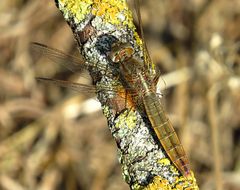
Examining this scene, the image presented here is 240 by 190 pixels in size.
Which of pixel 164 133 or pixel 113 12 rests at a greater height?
pixel 113 12

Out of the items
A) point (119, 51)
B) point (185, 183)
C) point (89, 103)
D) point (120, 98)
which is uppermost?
point (89, 103)

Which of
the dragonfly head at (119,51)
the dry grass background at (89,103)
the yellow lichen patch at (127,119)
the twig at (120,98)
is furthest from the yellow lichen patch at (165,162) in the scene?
the dry grass background at (89,103)

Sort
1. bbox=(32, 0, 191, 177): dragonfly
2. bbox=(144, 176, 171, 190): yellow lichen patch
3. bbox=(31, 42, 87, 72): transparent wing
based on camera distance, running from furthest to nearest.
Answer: bbox=(31, 42, 87, 72): transparent wing < bbox=(32, 0, 191, 177): dragonfly < bbox=(144, 176, 171, 190): yellow lichen patch

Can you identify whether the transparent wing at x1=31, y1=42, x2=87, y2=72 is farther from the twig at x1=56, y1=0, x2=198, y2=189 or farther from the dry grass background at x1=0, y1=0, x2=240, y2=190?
the dry grass background at x1=0, y1=0, x2=240, y2=190

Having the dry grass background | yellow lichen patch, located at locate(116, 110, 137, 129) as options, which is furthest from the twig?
the dry grass background

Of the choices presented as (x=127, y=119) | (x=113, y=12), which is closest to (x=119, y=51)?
(x=113, y=12)

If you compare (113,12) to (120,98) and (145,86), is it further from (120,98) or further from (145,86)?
(145,86)

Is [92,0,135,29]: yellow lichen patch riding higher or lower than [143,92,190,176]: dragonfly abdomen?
higher
